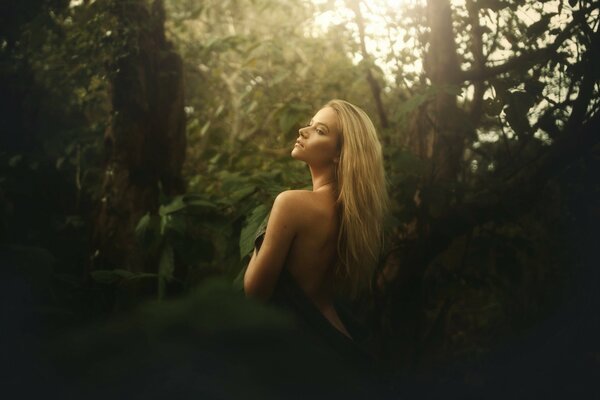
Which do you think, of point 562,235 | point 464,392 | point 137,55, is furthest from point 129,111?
Answer: point 562,235

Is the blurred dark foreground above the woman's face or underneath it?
underneath

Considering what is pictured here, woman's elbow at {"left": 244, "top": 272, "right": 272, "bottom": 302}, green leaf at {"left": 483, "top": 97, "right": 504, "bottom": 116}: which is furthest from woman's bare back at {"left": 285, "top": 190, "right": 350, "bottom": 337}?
green leaf at {"left": 483, "top": 97, "right": 504, "bottom": 116}

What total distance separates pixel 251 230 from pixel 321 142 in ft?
2.04

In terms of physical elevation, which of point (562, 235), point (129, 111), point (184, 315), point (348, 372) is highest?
point (129, 111)

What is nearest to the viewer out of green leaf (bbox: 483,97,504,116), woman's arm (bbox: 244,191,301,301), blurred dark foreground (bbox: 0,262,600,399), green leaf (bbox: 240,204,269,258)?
blurred dark foreground (bbox: 0,262,600,399)

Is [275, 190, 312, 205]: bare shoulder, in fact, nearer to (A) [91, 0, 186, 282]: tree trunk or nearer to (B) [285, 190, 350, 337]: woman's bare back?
(B) [285, 190, 350, 337]: woman's bare back

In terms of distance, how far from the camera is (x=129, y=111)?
14.4ft

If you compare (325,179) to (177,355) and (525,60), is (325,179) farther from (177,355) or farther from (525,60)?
(525,60)

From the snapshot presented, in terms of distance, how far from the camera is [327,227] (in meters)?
2.33

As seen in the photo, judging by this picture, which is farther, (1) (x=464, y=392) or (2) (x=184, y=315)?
(1) (x=464, y=392)

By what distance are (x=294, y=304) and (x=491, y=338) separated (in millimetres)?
3566

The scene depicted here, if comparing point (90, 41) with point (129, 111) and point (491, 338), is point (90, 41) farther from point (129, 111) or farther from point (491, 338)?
point (491, 338)

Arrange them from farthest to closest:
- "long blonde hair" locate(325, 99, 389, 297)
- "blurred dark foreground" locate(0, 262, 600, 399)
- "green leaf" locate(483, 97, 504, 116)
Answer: "green leaf" locate(483, 97, 504, 116) < "long blonde hair" locate(325, 99, 389, 297) < "blurred dark foreground" locate(0, 262, 600, 399)

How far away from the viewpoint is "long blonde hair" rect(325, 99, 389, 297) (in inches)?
92.2
